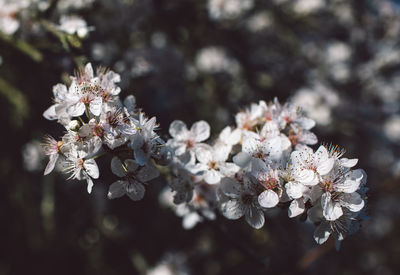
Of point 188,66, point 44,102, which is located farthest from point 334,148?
point 44,102

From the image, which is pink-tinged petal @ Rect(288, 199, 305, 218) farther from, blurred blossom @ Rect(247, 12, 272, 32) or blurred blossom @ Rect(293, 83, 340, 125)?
blurred blossom @ Rect(247, 12, 272, 32)

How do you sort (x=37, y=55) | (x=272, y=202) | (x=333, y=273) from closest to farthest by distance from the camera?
(x=272, y=202) < (x=37, y=55) < (x=333, y=273)

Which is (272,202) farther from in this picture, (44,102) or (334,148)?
(44,102)

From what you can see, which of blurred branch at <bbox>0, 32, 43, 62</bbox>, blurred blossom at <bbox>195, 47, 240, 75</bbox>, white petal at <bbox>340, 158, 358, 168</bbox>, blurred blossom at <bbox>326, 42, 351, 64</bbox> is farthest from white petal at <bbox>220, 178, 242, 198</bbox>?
blurred blossom at <bbox>326, 42, 351, 64</bbox>

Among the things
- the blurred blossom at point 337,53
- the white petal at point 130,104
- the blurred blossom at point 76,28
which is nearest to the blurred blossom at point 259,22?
the blurred blossom at point 337,53

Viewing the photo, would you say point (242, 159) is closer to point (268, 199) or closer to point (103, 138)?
point (268, 199)

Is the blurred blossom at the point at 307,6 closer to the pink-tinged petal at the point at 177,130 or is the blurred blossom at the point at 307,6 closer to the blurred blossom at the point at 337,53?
the blurred blossom at the point at 337,53
